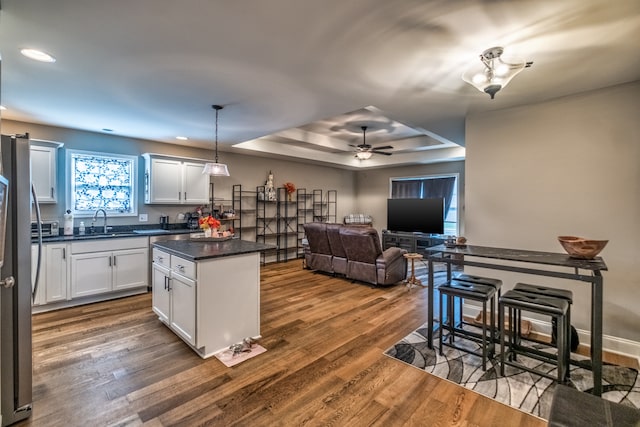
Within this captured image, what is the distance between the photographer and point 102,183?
4.62 meters

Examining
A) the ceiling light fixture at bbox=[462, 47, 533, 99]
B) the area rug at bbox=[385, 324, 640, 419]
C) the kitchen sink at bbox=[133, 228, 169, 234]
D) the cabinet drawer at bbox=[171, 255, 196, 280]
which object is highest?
the ceiling light fixture at bbox=[462, 47, 533, 99]

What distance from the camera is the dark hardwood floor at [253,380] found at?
74.8 inches

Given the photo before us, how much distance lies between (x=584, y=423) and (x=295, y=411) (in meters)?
1.55

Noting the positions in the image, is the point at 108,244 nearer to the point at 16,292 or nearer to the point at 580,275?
the point at 16,292

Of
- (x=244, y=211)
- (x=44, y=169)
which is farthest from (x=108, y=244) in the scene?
(x=244, y=211)

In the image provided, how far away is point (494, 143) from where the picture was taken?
3.46 metres

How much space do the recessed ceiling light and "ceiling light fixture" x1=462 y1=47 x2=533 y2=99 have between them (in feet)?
10.5

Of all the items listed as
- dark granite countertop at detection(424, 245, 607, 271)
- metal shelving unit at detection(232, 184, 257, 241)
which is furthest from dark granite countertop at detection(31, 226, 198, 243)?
dark granite countertop at detection(424, 245, 607, 271)

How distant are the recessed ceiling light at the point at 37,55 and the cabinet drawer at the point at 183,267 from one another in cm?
189

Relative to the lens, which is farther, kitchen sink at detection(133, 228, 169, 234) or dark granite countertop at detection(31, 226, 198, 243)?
kitchen sink at detection(133, 228, 169, 234)

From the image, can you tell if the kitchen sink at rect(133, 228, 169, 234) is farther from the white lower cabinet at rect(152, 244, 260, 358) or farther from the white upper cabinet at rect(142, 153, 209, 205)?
the white lower cabinet at rect(152, 244, 260, 358)

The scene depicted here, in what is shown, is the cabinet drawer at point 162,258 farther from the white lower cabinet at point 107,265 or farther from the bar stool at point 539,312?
the bar stool at point 539,312

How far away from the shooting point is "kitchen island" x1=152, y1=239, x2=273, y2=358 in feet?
A: 8.58

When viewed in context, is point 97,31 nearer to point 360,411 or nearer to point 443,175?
point 360,411
